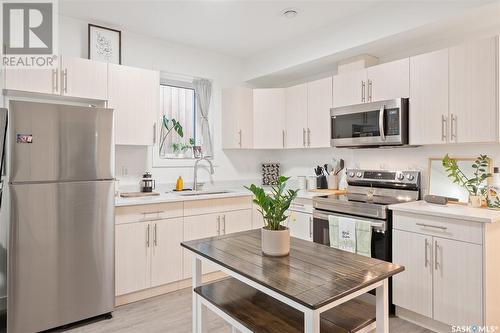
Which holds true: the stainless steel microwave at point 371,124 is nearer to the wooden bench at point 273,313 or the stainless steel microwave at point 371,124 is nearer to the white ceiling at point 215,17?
the white ceiling at point 215,17

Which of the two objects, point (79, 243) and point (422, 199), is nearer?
point (79, 243)

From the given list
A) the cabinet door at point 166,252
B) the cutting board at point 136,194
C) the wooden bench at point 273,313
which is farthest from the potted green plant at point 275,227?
the cutting board at point 136,194

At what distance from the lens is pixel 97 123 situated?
8.16 ft

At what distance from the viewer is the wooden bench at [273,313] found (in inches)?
56.6

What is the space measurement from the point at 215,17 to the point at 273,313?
2.71m

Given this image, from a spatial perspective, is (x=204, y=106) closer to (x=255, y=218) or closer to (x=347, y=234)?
(x=255, y=218)

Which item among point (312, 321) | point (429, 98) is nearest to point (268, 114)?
point (429, 98)

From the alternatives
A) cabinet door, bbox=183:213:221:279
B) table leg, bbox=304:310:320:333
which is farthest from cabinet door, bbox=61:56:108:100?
table leg, bbox=304:310:320:333

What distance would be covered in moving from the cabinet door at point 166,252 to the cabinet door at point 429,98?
7.71 feet

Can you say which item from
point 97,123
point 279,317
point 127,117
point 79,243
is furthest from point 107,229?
point 279,317

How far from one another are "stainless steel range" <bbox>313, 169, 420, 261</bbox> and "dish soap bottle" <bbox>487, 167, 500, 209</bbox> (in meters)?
0.57

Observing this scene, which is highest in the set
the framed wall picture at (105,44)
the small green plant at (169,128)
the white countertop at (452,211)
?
the framed wall picture at (105,44)

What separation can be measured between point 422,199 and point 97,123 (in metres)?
2.93

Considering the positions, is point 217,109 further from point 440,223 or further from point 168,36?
point 440,223
